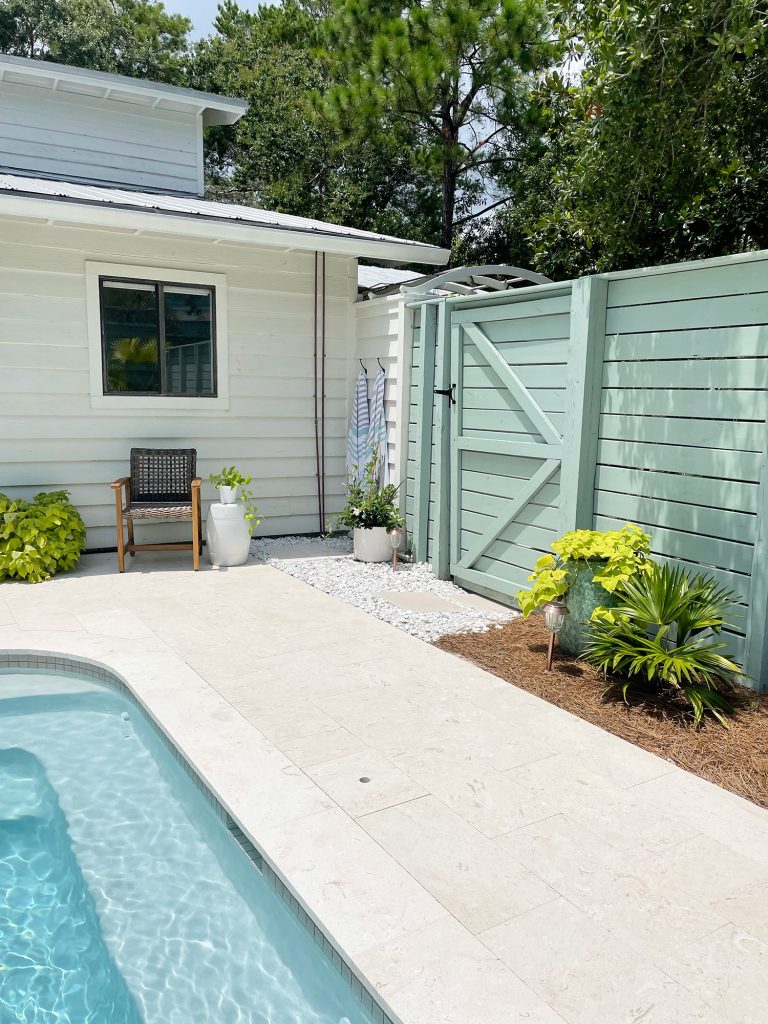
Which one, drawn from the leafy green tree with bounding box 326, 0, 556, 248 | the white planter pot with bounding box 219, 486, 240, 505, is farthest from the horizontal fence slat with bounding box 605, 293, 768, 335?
the leafy green tree with bounding box 326, 0, 556, 248

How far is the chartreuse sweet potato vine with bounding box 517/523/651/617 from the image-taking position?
386 cm

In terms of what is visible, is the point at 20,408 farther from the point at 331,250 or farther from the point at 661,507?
the point at 661,507

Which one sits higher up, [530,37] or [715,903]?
[530,37]

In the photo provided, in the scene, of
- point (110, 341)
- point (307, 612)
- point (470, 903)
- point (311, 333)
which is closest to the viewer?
point (470, 903)

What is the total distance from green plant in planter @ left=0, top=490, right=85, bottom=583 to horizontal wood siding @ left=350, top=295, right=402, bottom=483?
259 cm

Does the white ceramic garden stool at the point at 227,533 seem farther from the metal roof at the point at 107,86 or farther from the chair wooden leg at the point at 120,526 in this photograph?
the metal roof at the point at 107,86

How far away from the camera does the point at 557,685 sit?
387 cm

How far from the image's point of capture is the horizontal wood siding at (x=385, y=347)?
656cm

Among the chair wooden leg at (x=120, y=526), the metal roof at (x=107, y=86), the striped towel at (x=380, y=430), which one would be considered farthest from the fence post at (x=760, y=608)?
the metal roof at (x=107, y=86)

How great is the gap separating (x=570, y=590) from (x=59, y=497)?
4013mm

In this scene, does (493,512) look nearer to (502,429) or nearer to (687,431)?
(502,429)

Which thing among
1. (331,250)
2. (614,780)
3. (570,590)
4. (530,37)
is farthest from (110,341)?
(530,37)

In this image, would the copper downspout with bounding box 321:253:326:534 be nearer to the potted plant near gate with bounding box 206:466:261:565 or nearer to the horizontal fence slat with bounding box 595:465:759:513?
the potted plant near gate with bounding box 206:466:261:565

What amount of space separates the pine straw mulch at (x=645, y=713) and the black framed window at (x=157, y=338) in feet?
11.7
